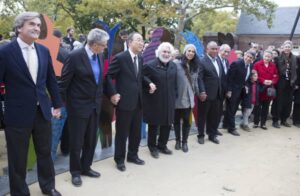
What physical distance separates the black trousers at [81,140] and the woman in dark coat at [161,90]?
113 centimetres

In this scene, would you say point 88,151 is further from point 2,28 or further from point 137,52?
→ point 2,28

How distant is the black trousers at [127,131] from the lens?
471 centimetres

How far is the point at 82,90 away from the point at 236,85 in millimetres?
3776

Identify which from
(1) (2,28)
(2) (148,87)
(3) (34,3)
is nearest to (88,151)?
(2) (148,87)

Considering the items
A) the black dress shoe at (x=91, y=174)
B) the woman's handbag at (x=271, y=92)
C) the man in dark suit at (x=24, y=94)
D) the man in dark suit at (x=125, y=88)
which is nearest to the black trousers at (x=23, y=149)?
the man in dark suit at (x=24, y=94)

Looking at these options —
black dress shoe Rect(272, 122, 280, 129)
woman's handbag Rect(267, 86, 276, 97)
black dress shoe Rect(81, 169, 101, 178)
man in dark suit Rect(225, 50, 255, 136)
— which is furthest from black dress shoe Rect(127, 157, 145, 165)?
black dress shoe Rect(272, 122, 280, 129)

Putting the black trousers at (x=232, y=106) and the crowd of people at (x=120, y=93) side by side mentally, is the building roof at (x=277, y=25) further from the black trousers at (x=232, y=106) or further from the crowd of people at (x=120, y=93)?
the black trousers at (x=232, y=106)

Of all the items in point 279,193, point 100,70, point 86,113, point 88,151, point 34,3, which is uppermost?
point 34,3

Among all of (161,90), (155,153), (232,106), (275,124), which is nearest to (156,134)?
(155,153)

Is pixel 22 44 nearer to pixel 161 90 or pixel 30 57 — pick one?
pixel 30 57

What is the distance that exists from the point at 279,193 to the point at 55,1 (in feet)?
71.2

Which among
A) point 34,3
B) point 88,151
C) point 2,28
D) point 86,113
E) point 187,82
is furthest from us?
point 34,3

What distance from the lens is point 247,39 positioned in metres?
38.3

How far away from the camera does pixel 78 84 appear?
4.05 metres
